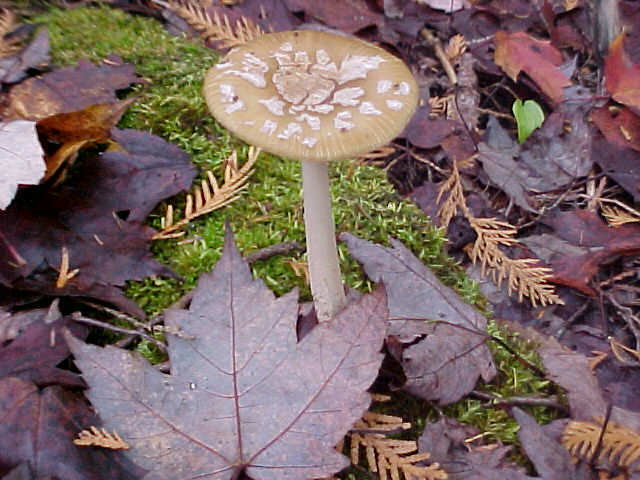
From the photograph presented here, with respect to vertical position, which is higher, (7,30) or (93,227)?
(7,30)

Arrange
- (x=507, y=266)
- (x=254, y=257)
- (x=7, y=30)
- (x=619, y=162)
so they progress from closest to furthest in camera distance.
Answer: (x=254, y=257), (x=507, y=266), (x=7, y=30), (x=619, y=162)

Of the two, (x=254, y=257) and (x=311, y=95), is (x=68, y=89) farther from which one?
(x=311, y=95)

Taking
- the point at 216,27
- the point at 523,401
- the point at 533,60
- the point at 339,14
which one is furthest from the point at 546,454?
the point at 339,14

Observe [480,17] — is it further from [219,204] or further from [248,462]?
[248,462]

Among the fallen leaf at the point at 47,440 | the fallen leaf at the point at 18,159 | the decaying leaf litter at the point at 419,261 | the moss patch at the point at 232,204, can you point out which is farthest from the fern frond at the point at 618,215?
the fallen leaf at the point at 18,159

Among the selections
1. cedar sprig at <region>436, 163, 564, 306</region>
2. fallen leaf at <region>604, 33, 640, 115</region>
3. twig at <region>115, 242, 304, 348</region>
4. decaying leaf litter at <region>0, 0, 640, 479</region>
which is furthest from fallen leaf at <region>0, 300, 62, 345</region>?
fallen leaf at <region>604, 33, 640, 115</region>

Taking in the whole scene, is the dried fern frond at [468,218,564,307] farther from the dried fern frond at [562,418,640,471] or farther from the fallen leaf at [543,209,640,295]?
the dried fern frond at [562,418,640,471]
